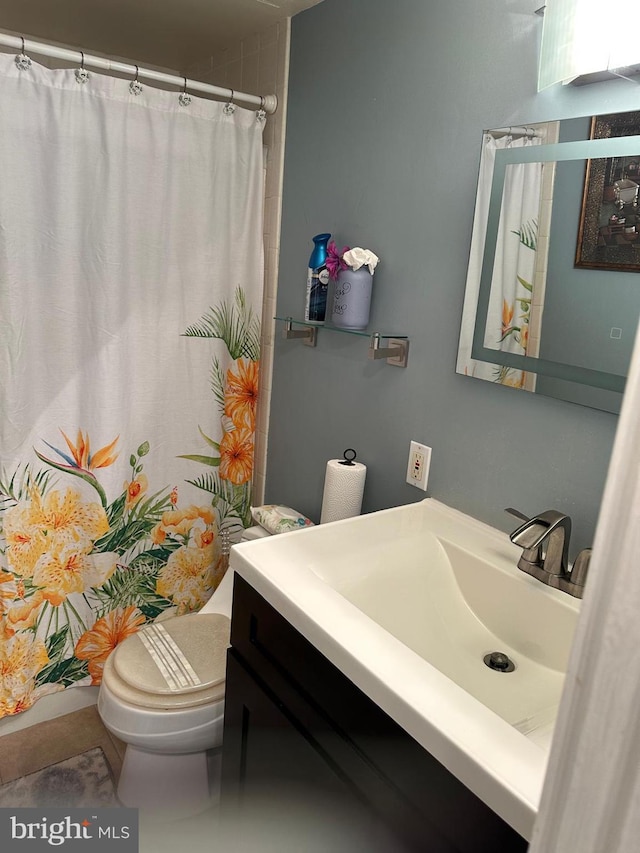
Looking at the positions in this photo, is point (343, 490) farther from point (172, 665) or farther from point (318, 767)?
point (318, 767)

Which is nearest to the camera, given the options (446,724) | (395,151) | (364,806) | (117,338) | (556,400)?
(446,724)

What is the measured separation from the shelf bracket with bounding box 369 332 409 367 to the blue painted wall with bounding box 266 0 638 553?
20 millimetres

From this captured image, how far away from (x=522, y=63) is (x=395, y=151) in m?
0.40

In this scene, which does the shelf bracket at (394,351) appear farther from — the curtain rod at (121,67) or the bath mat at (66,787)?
the bath mat at (66,787)

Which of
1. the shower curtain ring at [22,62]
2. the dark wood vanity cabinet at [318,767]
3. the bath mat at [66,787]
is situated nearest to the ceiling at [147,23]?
the shower curtain ring at [22,62]

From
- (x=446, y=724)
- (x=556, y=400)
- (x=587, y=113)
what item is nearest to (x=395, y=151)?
(x=587, y=113)

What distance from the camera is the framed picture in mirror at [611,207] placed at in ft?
3.69

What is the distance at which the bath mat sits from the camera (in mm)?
1773

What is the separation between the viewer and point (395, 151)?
1644mm

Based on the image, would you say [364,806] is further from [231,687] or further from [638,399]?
[638,399]

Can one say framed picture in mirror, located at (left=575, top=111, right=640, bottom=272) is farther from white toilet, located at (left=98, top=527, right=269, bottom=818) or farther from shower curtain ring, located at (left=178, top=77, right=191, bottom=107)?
white toilet, located at (left=98, top=527, right=269, bottom=818)

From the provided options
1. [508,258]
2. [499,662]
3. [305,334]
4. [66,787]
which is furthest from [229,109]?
[66,787]

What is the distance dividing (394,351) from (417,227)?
1.02 feet

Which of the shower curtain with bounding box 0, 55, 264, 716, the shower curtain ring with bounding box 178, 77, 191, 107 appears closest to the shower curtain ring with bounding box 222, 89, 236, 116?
the shower curtain with bounding box 0, 55, 264, 716
